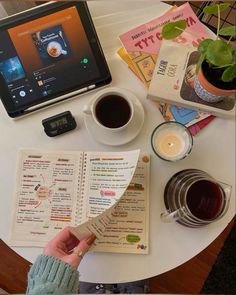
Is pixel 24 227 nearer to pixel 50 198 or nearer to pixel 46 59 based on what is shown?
pixel 50 198

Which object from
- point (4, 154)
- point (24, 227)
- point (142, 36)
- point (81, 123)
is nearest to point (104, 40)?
point (142, 36)

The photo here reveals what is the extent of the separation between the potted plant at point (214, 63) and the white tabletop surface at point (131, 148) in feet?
0.34

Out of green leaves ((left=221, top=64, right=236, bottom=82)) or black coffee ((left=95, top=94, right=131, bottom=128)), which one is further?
black coffee ((left=95, top=94, right=131, bottom=128))

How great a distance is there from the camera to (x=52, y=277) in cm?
72

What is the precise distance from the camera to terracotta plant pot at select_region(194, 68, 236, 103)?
0.74 meters

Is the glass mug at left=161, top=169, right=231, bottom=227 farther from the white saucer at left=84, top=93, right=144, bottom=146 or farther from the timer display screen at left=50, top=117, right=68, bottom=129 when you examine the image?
the timer display screen at left=50, top=117, right=68, bottom=129

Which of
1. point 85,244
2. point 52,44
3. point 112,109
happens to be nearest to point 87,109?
point 112,109

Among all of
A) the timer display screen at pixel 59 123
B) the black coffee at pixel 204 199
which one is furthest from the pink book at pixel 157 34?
the black coffee at pixel 204 199

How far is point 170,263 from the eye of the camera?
0.80 m

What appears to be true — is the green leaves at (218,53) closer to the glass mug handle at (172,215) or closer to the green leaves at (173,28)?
the green leaves at (173,28)

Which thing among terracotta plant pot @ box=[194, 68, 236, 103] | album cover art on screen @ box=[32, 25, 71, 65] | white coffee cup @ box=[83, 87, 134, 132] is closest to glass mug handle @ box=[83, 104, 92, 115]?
white coffee cup @ box=[83, 87, 134, 132]

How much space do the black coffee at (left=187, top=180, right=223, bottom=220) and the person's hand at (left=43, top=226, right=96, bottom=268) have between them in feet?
0.67

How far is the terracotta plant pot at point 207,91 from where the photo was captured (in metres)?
0.74

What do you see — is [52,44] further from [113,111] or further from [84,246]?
[84,246]
